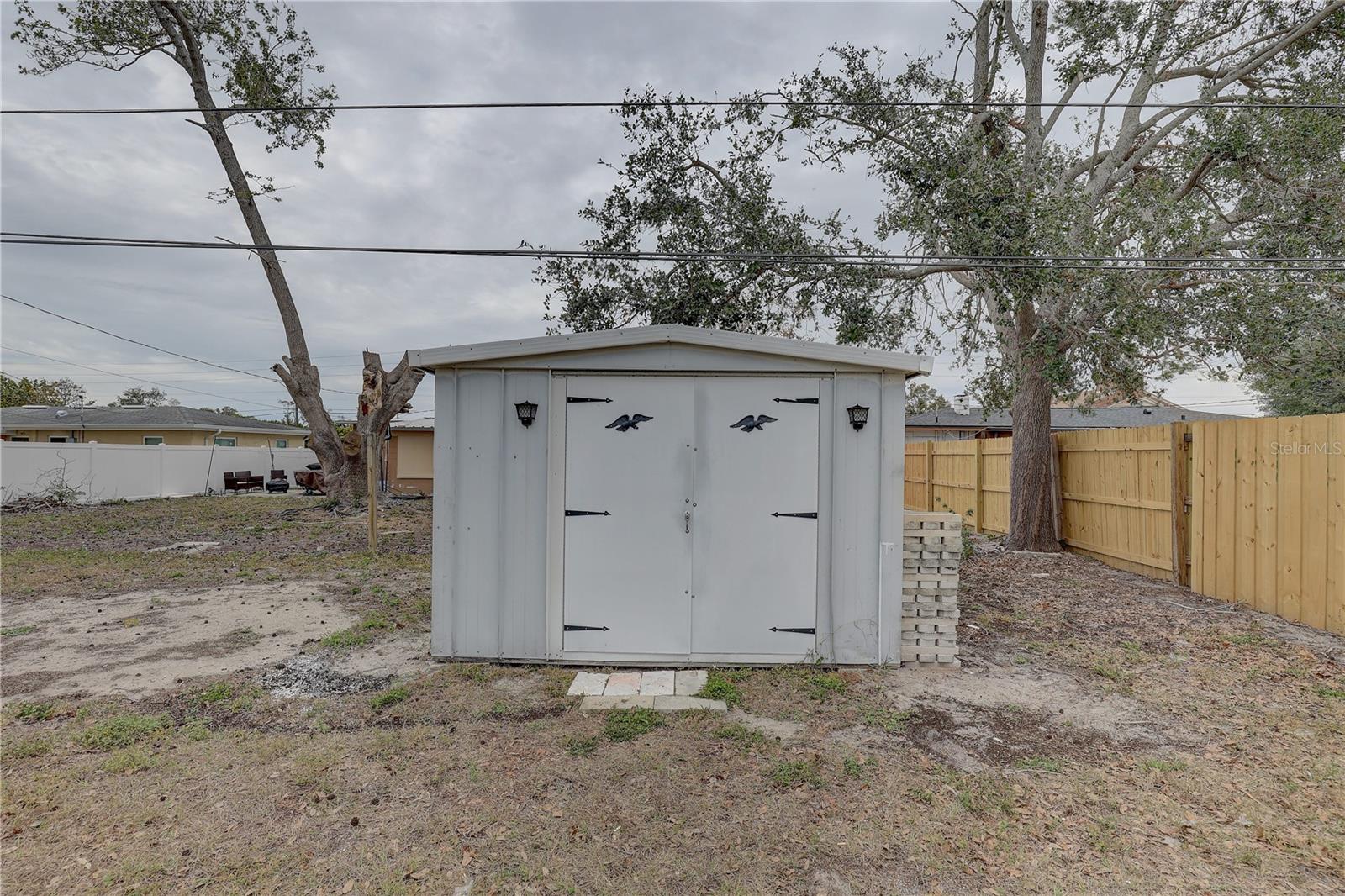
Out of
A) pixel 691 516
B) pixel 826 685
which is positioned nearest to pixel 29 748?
pixel 691 516

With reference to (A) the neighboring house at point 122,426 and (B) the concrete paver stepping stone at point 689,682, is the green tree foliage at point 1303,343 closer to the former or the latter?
(B) the concrete paver stepping stone at point 689,682

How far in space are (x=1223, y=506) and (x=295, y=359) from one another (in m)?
15.4

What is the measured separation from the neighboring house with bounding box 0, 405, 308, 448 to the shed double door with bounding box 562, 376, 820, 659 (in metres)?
23.3

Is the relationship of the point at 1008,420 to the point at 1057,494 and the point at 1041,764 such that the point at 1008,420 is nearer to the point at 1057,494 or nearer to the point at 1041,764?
the point at 1057,494

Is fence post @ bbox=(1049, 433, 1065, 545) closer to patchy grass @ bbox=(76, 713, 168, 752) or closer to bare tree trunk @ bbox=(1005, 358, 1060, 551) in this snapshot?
bare tree trunk @ bbox=(1005, 358, 1060, 551)

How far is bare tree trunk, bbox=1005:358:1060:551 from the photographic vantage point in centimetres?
873

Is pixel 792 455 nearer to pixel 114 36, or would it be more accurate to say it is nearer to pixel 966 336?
pixel 966 336

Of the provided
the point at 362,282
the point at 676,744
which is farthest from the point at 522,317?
the point at 676,744

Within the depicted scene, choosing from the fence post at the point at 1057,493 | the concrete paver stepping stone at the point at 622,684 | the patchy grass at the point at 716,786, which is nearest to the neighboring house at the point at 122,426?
the patchy grass at the point at 716,786

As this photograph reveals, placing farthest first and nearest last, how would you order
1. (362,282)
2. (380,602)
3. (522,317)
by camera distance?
(522,317) → (362,282) → (380,602)

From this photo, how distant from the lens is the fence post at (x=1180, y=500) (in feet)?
21.7

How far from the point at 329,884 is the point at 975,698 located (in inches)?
139

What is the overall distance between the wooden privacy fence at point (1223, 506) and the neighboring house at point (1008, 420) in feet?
39.5

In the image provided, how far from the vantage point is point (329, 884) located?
221 cm
